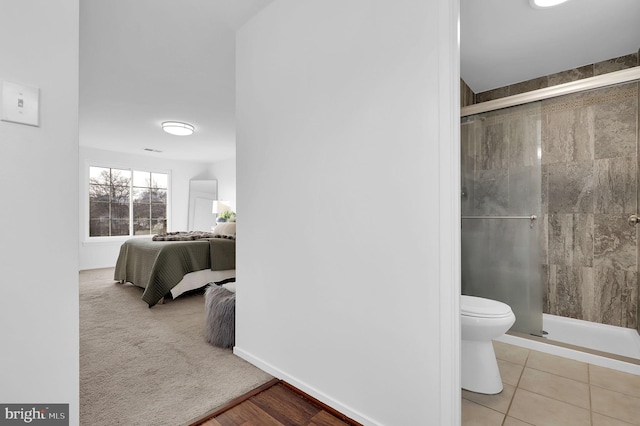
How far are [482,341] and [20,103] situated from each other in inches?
93.6

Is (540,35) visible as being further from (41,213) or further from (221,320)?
(221,320)

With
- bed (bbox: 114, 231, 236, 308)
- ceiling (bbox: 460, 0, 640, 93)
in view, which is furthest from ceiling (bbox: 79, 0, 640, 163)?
bed (bbox: 114, 231, 236, 308)

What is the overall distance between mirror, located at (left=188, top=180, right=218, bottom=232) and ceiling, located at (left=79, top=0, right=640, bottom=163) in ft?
11.2

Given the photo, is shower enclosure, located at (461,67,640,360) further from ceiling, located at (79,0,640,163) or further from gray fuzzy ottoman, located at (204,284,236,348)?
gray fuzzy ottoman, located at (204,284,236,348)

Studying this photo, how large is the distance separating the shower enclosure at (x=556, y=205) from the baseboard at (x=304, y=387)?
5.58ft

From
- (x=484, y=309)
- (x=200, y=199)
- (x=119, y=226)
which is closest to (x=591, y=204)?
(x=484, y=309)

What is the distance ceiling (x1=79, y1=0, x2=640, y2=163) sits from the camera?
199 cm

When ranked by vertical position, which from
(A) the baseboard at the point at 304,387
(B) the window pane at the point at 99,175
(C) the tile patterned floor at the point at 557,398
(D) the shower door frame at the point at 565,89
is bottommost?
(C) the tile patterned floor at the point at 557,398

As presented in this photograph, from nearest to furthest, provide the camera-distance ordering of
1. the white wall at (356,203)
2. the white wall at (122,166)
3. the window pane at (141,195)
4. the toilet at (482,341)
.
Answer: the white wall at (356,203) → the toilet at (482,341) → the white wall at (122,166) → the window pane at (141,195)

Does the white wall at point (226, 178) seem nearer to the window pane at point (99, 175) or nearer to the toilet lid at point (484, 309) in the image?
the window pane at point (99, 175)

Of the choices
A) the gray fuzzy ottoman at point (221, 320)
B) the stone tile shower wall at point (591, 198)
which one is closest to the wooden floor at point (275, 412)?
the gray fuzzy ottoman at point (221, 320)

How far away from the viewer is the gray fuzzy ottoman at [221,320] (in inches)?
93.1

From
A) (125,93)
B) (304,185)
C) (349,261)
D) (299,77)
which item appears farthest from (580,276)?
(125,93)

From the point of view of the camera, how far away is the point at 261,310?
208 centimetres
